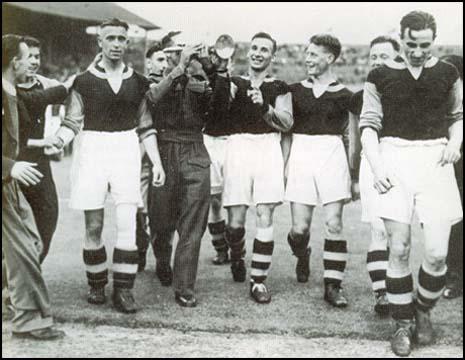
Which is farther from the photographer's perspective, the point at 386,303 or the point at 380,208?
the point at 386,303

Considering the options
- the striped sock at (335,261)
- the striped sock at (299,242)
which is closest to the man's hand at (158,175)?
the striped sock at (299,242)

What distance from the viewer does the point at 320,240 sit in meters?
7.31

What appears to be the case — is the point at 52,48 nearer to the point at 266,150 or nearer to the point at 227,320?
the point at 266,150

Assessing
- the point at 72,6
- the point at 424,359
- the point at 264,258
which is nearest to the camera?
the point at 424,359

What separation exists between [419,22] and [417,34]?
7 cm

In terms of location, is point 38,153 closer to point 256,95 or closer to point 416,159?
point 256,95

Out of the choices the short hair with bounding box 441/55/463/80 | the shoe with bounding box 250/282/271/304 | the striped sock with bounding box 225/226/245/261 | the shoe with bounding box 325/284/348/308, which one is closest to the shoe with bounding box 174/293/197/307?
the shoe with bounding box 250/282/271/304

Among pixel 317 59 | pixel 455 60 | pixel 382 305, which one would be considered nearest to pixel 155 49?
pixel 317 59

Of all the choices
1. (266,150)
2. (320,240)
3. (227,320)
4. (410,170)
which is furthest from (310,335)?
(320,240)

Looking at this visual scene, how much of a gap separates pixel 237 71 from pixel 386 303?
3.84 metres

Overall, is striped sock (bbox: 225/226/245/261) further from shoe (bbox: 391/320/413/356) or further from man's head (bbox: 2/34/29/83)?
man's head (bbox: 2/34/29/83)

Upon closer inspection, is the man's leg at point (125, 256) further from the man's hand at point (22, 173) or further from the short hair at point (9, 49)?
the short hair at point (9, 49)

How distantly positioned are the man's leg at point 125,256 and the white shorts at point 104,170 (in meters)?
0.08

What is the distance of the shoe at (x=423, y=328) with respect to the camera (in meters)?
3.98
